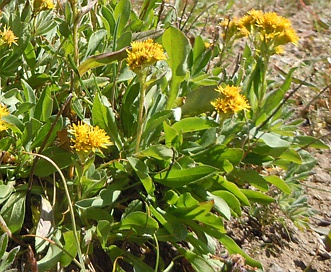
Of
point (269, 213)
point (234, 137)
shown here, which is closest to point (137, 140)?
point (234, 137)

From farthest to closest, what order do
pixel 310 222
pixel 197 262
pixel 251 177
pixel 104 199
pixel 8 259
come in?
pixel 310 222 < pixel 251 177 < pixel 197 262 < pixel 104 199 < pixel 8 259

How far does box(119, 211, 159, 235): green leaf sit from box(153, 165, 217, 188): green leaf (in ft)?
0.69

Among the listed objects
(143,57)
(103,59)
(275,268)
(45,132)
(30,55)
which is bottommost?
(275,268)

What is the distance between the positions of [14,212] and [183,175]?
63 cm

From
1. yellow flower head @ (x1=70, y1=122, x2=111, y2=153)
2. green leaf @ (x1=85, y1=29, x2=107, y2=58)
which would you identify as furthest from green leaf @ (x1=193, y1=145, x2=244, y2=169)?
green leaf @ (x1=85, y1=29, x2=107, y2=58)

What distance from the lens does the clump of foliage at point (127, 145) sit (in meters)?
1.95

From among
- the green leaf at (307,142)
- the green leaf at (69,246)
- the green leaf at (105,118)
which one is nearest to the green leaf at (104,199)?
the green leaf at (69,246)

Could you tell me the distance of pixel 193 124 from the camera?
2.23 m

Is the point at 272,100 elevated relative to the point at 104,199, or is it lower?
elevated

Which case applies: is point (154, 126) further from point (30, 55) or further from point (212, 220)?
point (30, 55)

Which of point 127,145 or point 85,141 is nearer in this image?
point 85,141

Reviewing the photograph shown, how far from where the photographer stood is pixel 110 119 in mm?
2141

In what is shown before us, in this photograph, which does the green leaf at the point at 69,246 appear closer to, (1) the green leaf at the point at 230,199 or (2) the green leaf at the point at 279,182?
(1) the green leaf at the point at 230,199

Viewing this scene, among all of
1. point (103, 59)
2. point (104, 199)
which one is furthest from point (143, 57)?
point (104, 199)
